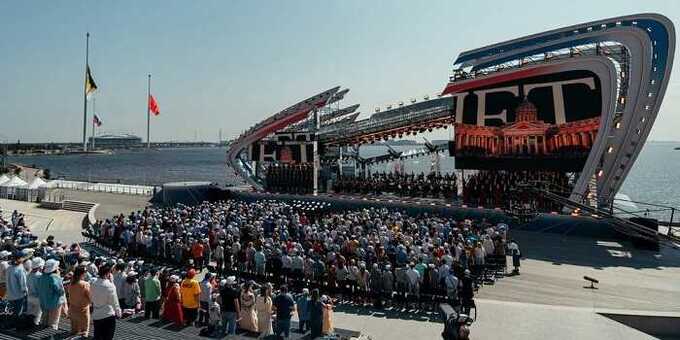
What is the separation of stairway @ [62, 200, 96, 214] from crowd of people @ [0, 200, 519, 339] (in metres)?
13.2

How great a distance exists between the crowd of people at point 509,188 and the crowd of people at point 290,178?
477 inches

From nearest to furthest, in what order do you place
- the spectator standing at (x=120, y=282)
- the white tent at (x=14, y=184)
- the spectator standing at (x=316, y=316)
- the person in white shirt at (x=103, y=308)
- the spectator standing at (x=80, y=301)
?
the person in white shirt at (x=103, y=308), the spectator standing at (x=80, y=301), the spectator standing at (x=316, y=316), the spectator standing at (x=120, y=282), the white tent at (x=14, y=184)

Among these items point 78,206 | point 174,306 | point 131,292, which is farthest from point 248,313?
point 78,206

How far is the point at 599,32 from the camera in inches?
1075

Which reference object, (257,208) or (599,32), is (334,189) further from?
(599,32)

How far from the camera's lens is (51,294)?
9.65 m

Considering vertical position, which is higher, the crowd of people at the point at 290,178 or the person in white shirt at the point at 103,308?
the crowd of people at the point at 290,178

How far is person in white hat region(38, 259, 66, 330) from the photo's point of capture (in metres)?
9.64

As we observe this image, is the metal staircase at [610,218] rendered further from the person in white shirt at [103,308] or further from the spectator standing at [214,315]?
the person in white shirt at [103,308]

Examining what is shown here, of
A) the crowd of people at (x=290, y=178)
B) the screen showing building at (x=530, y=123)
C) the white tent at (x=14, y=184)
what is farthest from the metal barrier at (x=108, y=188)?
the screen showing building at (x=530, y=123)

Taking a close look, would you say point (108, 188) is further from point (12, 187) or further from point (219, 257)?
point (219, 257)

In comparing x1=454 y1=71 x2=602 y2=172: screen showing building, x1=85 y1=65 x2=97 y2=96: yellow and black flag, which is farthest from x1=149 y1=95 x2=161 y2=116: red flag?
x1=454 y1=71 x2=602 y2=172: screen showing building

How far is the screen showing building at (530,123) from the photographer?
2825cm

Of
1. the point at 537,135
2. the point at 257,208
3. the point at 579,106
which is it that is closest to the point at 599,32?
the point at 579,106
